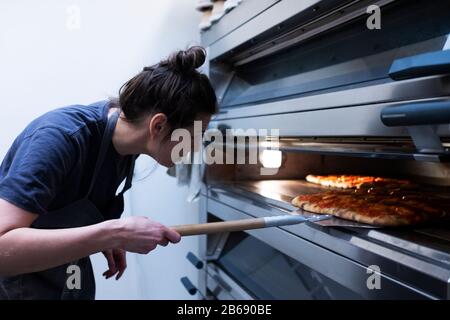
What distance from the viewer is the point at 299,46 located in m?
1.55

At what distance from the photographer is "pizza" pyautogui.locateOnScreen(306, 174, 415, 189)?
4.75 ft

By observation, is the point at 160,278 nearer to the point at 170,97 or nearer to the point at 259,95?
the point at 259,95

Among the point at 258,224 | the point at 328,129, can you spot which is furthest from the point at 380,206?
the point at 258,224

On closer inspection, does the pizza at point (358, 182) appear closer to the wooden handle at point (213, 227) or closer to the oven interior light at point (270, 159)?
the oven interior light at point (270, 159)

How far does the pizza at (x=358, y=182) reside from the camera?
1.45m

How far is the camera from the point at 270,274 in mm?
1607

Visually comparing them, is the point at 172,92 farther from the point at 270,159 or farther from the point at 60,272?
the point at 270,159

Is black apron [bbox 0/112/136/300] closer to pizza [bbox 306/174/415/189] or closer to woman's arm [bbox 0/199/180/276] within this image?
woman's arm [bbox 0/199/180/276]

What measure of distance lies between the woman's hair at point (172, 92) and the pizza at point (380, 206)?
45 centimetres

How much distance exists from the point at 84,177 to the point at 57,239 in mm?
298

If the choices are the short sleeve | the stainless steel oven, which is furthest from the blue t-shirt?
the stainless steel oven

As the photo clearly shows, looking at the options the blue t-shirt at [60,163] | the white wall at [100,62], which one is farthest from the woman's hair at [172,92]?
the white wall at [100,62]

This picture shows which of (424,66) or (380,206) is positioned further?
(380,206)

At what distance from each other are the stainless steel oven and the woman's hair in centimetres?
33
